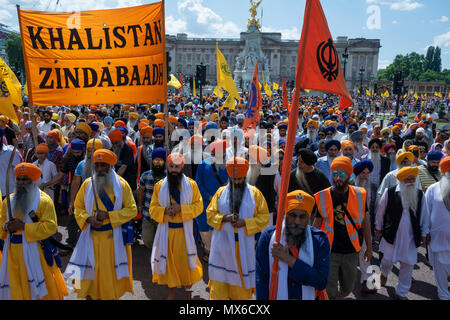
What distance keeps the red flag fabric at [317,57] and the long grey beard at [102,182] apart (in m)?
2.21

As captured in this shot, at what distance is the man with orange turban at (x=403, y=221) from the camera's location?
4.42 meters

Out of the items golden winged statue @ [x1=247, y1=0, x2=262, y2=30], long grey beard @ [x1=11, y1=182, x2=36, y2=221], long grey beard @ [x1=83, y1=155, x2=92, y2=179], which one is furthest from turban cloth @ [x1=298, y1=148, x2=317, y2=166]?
golden winged statue @ [x1=247, y1=0, x2=262, y2=30]

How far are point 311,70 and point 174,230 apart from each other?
2.32 meters

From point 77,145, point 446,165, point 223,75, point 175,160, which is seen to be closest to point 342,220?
point 446,165

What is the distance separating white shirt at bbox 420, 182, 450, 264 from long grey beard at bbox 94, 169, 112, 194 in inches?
140

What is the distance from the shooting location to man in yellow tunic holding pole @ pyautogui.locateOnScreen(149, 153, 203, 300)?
13.7 feet

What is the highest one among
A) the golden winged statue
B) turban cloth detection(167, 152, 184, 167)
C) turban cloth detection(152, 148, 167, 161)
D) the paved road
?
the golden winged statue

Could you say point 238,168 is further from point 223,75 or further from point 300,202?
point 223,75

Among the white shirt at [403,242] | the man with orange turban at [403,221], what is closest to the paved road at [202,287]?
the man with orange turban at [403,221]

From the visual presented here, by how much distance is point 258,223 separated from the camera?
3.82 metres

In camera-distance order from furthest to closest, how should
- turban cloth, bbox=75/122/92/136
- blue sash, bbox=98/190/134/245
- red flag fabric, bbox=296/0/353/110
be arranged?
turban cloth, bbox=75/122/92/136 → blue sash, bbox=98/190/134/245 → red flag fabric, bbox=296/0/353/110

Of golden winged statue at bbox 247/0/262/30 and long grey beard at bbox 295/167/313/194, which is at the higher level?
golden winged statue at bbox 247/0/262/30

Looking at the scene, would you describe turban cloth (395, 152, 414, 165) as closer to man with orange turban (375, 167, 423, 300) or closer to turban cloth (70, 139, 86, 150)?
man with orange turban (375, 167, 423, 300)

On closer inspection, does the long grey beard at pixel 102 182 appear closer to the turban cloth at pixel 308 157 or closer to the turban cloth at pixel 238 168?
the turban cloth at pixel 238 168
